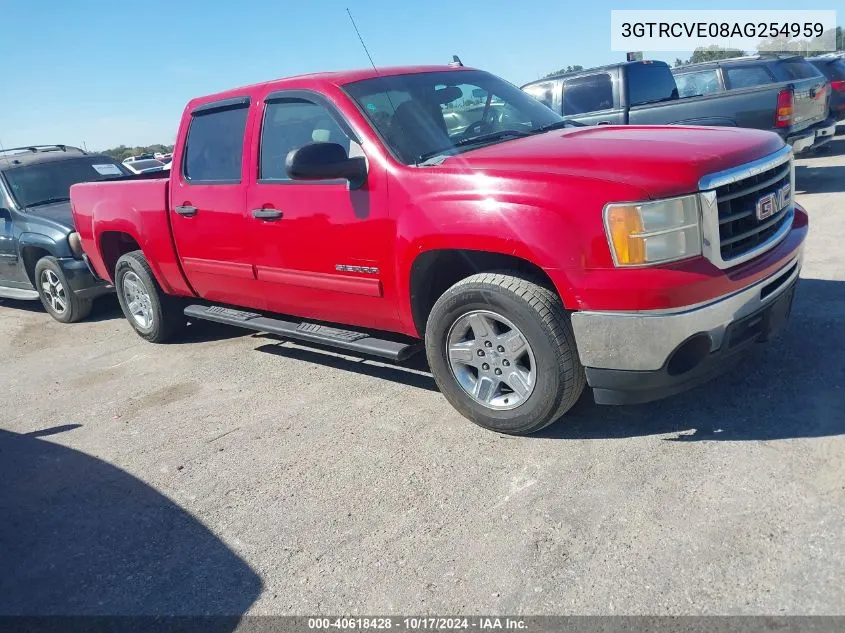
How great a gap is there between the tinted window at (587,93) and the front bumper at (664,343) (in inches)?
291

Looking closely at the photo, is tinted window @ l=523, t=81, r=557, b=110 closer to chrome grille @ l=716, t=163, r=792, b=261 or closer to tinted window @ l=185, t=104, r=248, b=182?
tinted window @ l=185, t=104, r=248, b=182

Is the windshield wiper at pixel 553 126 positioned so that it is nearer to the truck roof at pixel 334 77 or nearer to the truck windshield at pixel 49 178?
the truck roof at pixel 334 77

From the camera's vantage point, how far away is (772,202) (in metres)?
3.55

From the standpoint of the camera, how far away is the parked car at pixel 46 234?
7332 mm

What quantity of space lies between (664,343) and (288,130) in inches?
108

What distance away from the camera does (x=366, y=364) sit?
16.7 feet

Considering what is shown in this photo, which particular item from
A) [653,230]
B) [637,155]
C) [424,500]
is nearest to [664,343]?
[653,230]

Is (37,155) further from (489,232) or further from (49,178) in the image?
(489,232)

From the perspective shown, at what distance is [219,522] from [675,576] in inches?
78.7

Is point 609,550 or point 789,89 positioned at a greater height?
point 789,89

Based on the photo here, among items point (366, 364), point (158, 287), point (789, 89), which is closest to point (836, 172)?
point (789, 89)

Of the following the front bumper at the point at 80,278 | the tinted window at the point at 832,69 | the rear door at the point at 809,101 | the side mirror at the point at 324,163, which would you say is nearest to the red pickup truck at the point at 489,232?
the side mirror at the point at 324,163

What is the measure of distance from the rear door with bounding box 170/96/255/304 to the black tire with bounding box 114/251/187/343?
0.70m

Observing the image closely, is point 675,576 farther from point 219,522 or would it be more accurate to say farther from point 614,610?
point 219,522
